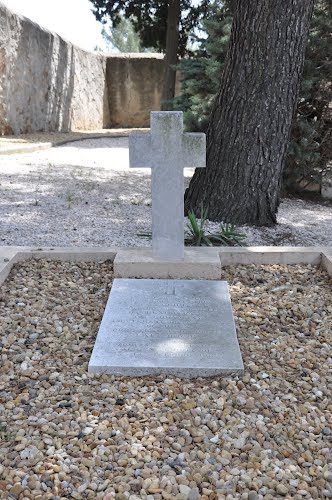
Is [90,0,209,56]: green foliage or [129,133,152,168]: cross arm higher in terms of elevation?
[90,0,209,56]: green foliage

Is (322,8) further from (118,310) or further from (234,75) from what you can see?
(118,310)

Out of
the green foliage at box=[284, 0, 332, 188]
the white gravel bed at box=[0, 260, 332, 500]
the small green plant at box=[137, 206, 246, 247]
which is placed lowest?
the white gravel bed at box=[0, 260, 332, 500]

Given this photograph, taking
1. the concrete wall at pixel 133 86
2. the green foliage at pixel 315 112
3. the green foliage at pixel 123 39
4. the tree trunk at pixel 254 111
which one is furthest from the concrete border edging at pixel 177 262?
the green foliage at pixel 123 39

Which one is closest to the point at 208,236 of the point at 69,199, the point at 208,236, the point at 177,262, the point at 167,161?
the point at 208,236

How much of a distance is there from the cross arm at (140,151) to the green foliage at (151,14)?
11486mm

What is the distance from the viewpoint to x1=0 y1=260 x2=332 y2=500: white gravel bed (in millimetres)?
1841

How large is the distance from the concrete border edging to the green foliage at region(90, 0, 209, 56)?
11.4m

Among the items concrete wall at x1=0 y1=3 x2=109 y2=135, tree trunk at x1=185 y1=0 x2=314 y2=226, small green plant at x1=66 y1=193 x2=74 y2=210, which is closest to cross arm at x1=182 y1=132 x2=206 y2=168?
tree trunk at x1=185 y1=0 x2=314 y2=226

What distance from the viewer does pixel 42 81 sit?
12.5 m

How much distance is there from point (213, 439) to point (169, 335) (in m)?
0.65

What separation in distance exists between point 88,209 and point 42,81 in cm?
819

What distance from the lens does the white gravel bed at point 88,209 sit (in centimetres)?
439

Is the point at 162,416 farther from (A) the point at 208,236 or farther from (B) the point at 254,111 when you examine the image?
(B) the point at 254,111

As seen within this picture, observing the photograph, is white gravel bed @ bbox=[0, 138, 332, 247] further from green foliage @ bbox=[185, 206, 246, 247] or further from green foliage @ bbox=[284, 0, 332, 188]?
green foliage @ bbox=[284, 0, 332, 188]
